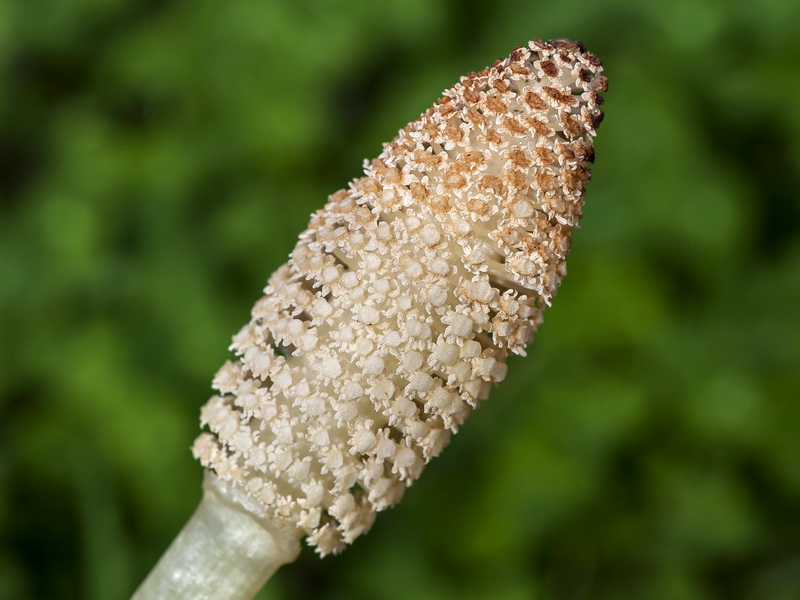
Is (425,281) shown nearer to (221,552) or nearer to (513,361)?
(221,552)

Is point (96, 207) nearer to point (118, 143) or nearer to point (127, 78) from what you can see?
point (118, 143)

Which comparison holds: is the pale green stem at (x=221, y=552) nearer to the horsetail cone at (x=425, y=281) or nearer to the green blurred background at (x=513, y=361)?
the horsetail cone at (x=425, y=281)

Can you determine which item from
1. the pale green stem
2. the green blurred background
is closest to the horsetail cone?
the pale green stem

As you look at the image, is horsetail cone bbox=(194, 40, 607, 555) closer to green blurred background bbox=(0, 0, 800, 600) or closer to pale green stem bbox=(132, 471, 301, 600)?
pale green stem bbox=(132, 471, 301, 600)

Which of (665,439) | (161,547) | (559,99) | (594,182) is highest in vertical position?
(594,182)

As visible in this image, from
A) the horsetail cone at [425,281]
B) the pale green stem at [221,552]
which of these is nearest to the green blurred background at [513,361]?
the pale green stem at [221,552]

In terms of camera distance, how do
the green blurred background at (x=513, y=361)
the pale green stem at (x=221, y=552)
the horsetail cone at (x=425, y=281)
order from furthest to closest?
the green blurred background at (x=513, y=361), the pale green stem at (x=221, y=552), the horsetail cone at (x=425, y=281)

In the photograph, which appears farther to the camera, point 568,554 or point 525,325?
point 568,554

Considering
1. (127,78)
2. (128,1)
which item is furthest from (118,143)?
(128,1)
